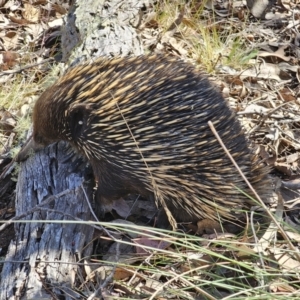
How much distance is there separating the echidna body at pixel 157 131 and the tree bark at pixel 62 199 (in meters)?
0.22

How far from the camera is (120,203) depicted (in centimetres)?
333

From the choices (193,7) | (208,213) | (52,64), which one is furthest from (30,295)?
(193,7)

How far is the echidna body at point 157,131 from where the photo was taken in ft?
9.50

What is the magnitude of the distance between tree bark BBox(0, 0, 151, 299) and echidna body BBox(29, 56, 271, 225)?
220 millimetres

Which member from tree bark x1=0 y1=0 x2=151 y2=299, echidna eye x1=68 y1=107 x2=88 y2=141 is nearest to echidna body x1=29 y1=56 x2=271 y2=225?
echidna eye x1=68 y1=107 x2=88 y2=141

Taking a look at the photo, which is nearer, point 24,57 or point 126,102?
point 126,102

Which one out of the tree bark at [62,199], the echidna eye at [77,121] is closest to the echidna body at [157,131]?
the echidna eye at [77,121]

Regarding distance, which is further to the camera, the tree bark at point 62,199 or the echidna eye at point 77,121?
the echidna eye at point 77,121

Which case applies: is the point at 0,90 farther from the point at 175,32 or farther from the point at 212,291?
the point at 212,291

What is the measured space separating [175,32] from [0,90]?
150 cm

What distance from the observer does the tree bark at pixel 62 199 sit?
2.56m

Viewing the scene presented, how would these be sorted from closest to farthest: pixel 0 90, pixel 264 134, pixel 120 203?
pixel 120 203 → pixel 264 134 → pixel 0 90

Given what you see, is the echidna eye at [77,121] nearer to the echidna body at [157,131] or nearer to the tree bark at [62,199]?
the echidna body at [157,131]

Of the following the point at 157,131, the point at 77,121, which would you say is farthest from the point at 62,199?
the point at 157,131
